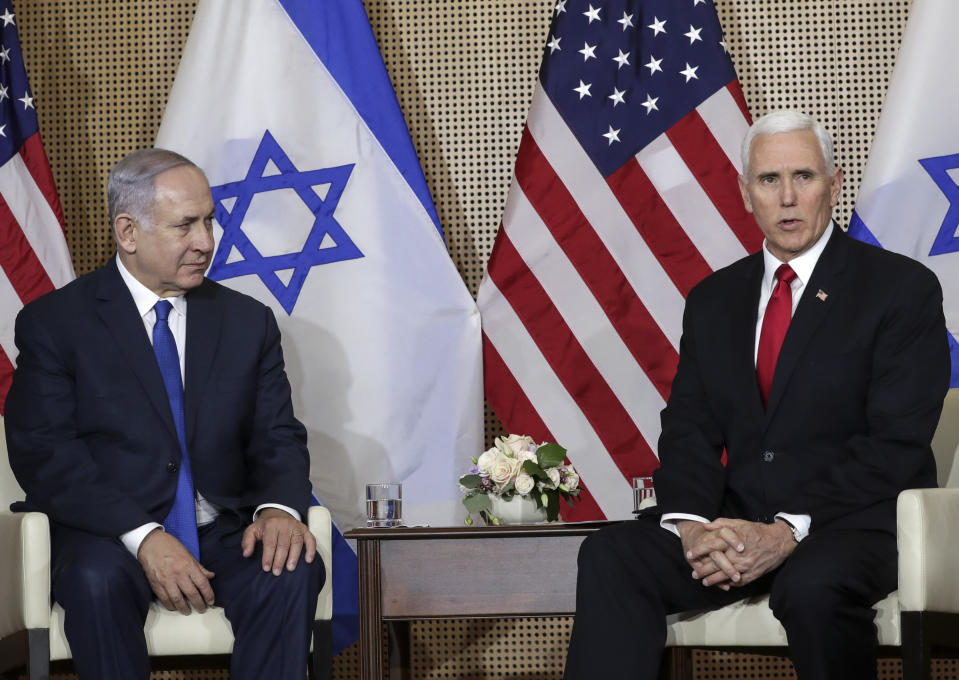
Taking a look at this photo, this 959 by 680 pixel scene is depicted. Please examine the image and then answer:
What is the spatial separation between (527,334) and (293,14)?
133cm

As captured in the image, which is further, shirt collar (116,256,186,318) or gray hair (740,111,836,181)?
shirt collar (116,256,186,318)

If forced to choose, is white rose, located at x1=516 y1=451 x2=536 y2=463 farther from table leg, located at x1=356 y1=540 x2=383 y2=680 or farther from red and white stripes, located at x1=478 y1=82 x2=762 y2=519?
red and white stripes, located at x1=478 y1=82 x2=762 y2=519

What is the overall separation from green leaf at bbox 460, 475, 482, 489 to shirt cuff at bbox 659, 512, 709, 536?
648mm

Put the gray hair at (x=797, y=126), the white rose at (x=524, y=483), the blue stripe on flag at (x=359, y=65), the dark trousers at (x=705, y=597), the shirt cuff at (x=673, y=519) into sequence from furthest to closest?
the blue stripe on flag at (x=359, y=65), the white rose at (x=524, y=483), the gray hair at (x=797, y=126), the shirt cuff at (x=673, y=519), the dark trousers at (x=705, y=597)

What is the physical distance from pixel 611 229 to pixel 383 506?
1209mm

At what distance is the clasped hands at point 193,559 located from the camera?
2680 mm

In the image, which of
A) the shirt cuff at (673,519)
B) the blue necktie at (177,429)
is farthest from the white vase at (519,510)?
the blue necktie at (177,429)

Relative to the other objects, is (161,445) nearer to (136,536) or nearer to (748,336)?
(136,536)

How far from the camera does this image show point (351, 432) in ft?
12.4

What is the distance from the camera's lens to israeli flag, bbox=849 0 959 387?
11.8 feet

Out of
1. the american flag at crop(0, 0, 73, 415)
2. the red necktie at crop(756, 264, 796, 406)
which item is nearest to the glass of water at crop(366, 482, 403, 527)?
the red necktie at crop(756, 264, 796, 406)

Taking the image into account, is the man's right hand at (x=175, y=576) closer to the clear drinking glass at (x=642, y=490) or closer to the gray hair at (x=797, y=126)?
the clear drinking glass at (x=642, y=490)

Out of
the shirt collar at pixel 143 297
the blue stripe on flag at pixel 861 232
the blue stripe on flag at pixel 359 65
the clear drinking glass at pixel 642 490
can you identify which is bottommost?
the clear drinking glass at pixel 642 490

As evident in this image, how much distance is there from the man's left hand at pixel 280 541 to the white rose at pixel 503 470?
0.61m
